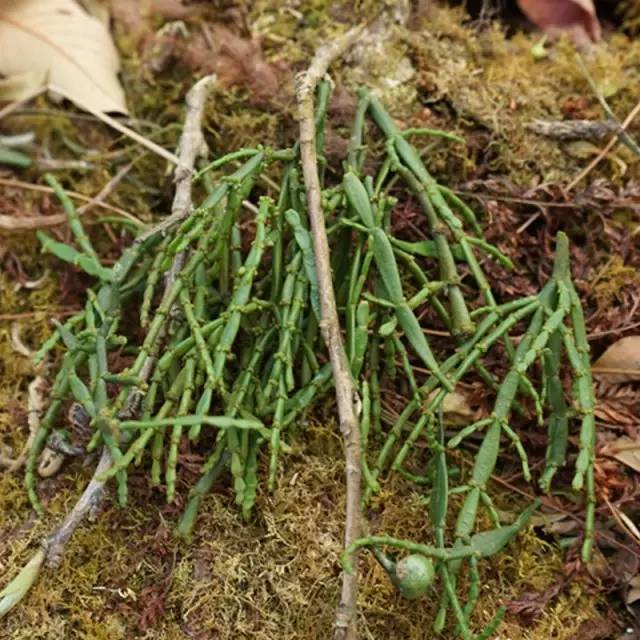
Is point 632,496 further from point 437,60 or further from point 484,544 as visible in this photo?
point 437,60

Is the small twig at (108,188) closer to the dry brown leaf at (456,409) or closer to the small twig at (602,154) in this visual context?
the dry brown leaf at (456,409)

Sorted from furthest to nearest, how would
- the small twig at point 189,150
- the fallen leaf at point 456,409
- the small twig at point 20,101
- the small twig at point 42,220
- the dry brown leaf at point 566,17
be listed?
the dry brown leaf at point 566,17, the small twig at point 20,101, the small twig at point 42,220, the small twig at point 189,150, the fallen leaf at point 456,409

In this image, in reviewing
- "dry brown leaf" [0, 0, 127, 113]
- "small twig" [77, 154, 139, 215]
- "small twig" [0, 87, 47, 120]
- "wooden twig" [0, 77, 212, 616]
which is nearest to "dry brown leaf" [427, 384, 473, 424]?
"wooden twig" [0, 77, 212, 616]

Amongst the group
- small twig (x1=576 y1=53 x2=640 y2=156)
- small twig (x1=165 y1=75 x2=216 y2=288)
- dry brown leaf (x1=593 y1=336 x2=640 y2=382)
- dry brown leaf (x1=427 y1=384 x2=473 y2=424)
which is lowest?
dry brown leaf (x1=427 y1=384 x2=473 y2=424)

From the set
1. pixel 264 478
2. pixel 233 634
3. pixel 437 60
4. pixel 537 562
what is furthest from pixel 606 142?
pixel 233 634

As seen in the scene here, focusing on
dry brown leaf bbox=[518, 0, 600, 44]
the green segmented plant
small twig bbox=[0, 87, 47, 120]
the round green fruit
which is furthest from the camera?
dry brown leaf bbox=[518, 0, 600, 44]

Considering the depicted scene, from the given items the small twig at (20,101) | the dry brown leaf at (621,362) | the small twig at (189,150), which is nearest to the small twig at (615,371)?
the dry brown leaf at (621,362)

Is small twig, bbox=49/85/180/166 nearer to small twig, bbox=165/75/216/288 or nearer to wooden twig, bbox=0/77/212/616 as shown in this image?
small twig, bbox=165/75/216/288

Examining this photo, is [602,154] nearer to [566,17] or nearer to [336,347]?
[566,17]
